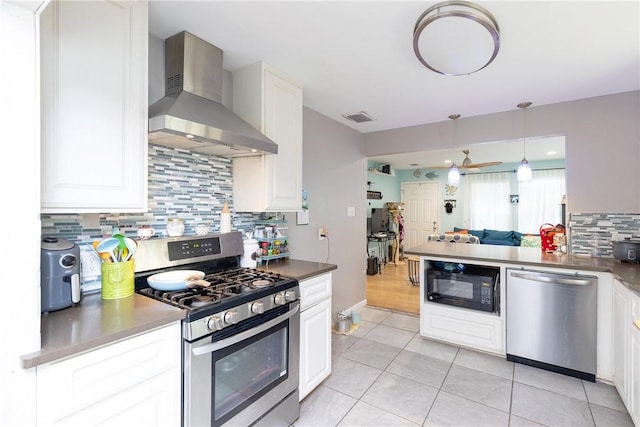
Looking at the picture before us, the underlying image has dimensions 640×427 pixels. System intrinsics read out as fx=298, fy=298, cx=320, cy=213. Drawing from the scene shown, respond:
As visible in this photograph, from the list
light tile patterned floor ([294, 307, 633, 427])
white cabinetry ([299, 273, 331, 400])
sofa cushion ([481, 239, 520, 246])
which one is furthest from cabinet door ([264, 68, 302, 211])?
sofa cushion ([481, 239, 520, 246])

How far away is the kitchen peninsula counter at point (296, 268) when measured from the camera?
1.92 metres

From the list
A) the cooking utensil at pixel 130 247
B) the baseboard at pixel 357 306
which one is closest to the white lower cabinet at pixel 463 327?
the baseboard at pixel 357 306

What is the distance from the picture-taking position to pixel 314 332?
2.01 meters

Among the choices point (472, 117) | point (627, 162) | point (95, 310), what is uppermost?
point (472, 117)

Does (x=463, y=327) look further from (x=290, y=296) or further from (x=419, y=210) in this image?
(x=419, y=210)

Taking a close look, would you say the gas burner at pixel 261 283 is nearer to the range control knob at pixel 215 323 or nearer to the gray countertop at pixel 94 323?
the range control knob at pixel 215 323

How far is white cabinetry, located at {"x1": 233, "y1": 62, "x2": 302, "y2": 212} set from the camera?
2.08m

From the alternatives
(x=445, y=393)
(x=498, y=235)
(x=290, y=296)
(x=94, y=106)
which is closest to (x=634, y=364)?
(x=445, y=393)

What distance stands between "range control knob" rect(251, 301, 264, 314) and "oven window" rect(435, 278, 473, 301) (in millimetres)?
2007

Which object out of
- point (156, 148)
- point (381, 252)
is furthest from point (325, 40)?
point (381, 252)

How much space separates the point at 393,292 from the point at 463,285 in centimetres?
196

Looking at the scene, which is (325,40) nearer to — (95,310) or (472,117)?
(95,310)

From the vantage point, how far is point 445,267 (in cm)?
287

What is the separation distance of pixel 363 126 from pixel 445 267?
188cm
